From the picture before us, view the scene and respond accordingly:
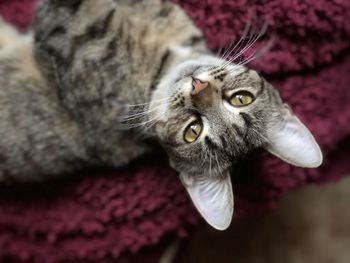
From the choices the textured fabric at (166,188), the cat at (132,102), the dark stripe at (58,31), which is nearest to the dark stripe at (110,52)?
the cat at (132,102)

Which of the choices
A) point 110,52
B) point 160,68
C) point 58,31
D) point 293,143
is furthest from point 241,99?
point 58,31

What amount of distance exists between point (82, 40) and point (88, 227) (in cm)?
51

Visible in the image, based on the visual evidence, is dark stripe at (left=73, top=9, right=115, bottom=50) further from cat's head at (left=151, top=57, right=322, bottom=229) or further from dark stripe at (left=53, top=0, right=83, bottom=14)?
cat's head at (left=151, top=57, right=322, bottom=229)

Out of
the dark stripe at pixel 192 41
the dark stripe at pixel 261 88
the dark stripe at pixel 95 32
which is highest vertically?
the dark stripe at pixel 95 32

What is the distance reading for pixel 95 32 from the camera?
57.8 inches

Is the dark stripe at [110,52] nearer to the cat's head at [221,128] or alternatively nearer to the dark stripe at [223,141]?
the cat's head at [221,128]

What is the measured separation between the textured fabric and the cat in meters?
0.08

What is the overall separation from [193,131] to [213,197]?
163 mm

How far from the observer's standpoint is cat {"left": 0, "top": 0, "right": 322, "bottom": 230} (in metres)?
1.32

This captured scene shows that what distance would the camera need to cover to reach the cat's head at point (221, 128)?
1.30m

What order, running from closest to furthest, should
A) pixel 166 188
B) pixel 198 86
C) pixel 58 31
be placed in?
pixel 198 86 → pixel 58 31 → pixel 166 188

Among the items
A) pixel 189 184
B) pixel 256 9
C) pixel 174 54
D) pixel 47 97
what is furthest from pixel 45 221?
pixel 256 9

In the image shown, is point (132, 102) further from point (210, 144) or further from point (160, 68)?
point (210, 144)

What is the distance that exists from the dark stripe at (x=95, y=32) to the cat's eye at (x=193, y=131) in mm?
355
